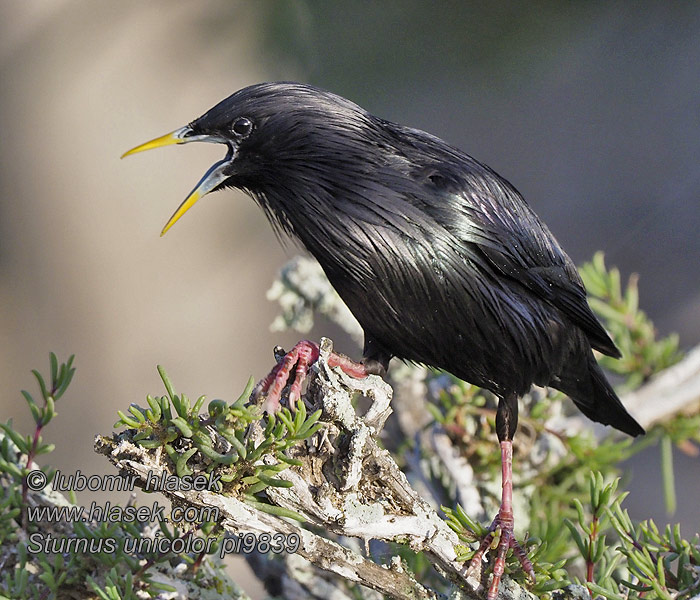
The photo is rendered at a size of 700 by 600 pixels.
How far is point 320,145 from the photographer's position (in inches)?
61.1

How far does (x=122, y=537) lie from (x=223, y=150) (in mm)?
3401

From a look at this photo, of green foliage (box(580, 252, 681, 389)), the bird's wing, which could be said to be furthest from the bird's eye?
green foliage (box(580, 252, 681, 389))

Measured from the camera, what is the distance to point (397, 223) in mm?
1499

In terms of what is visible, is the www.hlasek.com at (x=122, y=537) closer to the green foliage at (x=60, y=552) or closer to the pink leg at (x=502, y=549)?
the green foliage at (x=60, y=552)

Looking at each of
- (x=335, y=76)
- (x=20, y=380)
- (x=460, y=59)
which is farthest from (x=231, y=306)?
(x=460, y=59)

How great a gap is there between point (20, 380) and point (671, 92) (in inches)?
192

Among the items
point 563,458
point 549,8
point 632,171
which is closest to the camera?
point 563,458

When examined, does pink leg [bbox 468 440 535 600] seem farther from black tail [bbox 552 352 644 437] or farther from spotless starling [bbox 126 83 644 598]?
black tail [bbox 552 352 644 437]

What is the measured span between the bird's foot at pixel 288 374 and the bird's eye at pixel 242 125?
15.9 inches

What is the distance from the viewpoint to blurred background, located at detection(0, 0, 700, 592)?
4258mm

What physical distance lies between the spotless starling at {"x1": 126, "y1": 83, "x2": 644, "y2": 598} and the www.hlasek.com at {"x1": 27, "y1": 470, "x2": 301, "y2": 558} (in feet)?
0.79

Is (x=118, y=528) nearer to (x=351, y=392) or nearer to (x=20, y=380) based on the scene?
(x=351, y=392)

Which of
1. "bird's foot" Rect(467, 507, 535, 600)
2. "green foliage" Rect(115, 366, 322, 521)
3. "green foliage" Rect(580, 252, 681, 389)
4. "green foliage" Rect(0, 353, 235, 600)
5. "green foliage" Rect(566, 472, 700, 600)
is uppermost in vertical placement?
"green foliage" Rect(580, 252, 681, 389)

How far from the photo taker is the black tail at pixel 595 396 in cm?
197
